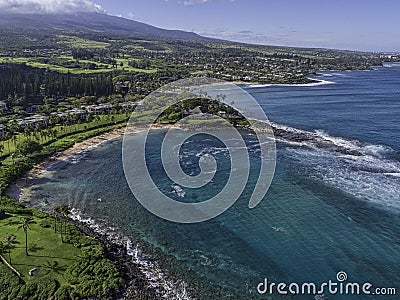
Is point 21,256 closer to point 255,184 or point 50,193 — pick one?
point 50,193

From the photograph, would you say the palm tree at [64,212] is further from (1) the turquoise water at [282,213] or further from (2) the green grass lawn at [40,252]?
(1) the turquoise water at [282,213]

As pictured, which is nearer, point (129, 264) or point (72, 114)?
point (129, 264)

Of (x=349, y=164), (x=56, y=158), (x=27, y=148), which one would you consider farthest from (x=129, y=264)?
(x=349, y=164)

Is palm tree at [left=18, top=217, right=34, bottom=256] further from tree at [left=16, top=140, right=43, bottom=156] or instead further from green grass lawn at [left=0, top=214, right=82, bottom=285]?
tree at [left=16, top=140, right=43, bottom=156]

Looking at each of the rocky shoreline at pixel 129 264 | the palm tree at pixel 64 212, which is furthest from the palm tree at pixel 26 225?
the rocky shoreline at pixel 129 264

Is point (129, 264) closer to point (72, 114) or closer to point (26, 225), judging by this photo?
point (26, 225)

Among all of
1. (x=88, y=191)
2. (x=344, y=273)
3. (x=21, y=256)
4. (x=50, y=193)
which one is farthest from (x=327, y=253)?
(x=50, y=193)

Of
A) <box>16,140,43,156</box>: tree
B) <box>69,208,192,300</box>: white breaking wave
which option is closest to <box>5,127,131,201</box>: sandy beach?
<box>16,140,43,156</box>: tree
